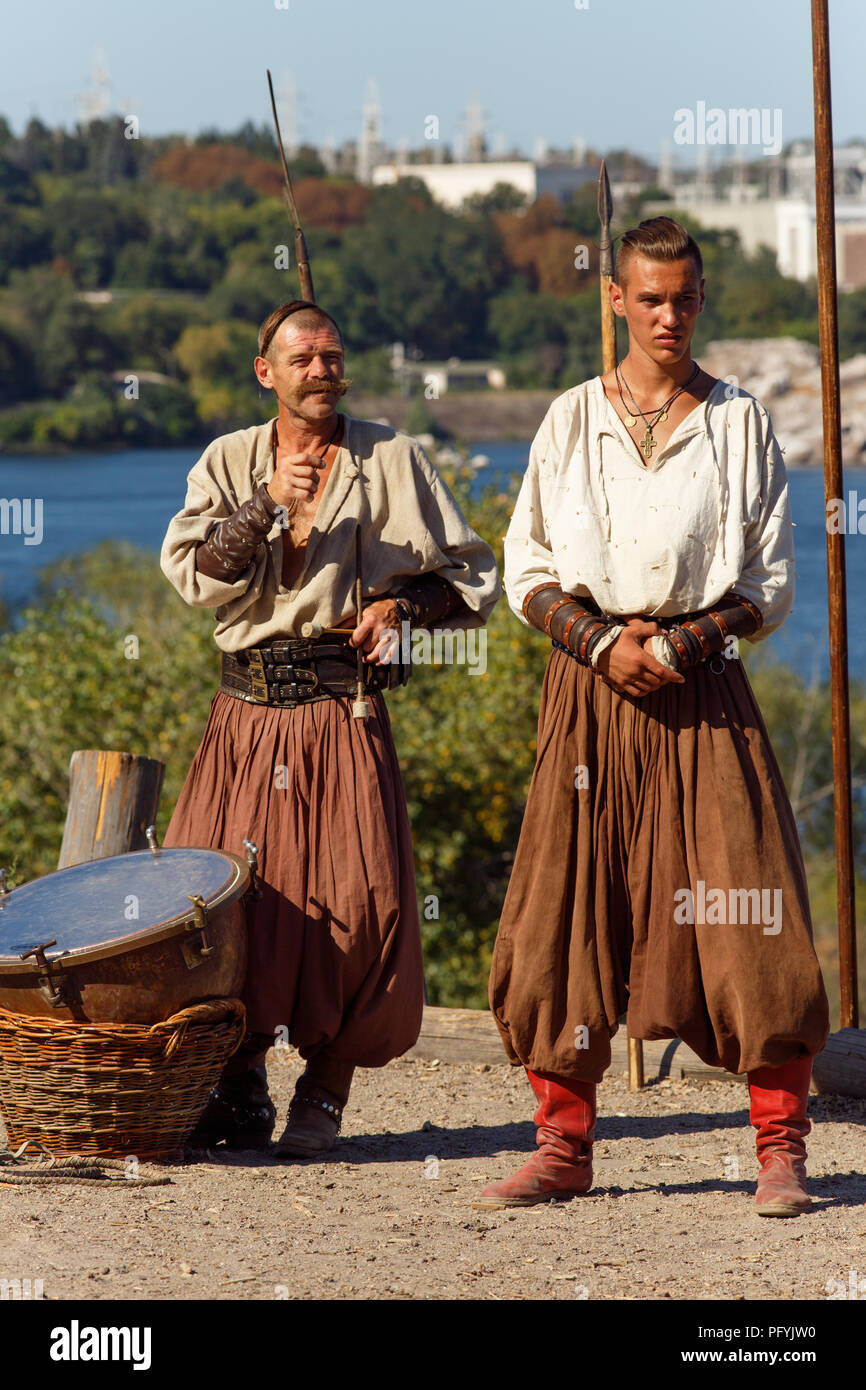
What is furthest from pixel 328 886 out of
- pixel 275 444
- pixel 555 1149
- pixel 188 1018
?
pixel 275 444

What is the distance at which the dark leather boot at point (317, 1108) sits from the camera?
14.5 ft

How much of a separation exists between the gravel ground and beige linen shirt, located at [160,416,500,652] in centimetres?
143

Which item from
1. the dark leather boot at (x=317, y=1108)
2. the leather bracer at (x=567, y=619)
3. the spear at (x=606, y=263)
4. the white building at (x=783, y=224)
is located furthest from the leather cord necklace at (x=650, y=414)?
the white building at (x=783, y=224)

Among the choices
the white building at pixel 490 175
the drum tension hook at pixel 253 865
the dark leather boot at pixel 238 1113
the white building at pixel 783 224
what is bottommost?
the dark leather boot at pixel 238 1113

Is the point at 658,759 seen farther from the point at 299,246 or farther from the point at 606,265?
the point at 299,246

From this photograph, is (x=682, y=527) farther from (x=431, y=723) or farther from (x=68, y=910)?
(x=431, y=723)

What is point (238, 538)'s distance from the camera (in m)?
4.11

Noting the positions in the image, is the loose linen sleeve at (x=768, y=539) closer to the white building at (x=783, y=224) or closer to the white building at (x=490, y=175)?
the white building at (x=490, y=175)

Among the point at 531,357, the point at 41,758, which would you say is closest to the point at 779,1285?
the point at 41,758

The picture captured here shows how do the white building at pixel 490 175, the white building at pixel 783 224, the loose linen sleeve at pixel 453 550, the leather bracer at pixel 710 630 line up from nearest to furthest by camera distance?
the leather bracer at pixel 710 630, the loose linen sleeve at pixel 453 550, the white building at pixel 783 224, the white building at pixel 490 175

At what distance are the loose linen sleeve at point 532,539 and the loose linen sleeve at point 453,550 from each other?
444 millimetres

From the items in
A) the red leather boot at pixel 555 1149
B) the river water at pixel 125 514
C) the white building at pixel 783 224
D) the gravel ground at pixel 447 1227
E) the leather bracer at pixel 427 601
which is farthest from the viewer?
the white building at pixel 783 224

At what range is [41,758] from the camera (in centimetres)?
1454

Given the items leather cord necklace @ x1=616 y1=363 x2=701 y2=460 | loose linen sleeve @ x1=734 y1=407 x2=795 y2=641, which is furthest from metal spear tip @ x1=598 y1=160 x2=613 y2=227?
loose linen sleeve @ x1=734 y1=407 x2=795 y2=641
